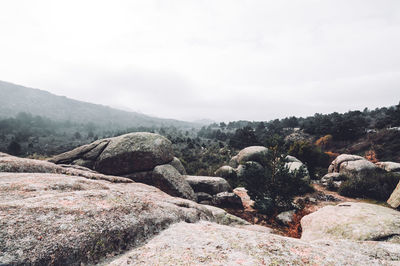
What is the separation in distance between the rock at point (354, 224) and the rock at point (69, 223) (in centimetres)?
635

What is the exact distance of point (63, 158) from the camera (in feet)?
50.0

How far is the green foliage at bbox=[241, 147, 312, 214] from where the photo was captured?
484 inches

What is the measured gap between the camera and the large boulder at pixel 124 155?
14.3 metres

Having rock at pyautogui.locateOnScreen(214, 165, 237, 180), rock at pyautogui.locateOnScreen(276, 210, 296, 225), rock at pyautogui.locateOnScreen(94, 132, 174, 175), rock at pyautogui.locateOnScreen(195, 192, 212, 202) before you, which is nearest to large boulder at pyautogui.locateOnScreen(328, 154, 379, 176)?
rock at pyautogui.locateOnScreen(214, 165, 237, 180)

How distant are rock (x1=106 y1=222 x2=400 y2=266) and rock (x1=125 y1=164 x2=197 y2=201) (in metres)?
9.28

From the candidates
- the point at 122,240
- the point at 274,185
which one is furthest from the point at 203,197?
the point at 122,240

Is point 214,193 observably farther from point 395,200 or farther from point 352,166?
point 352,166

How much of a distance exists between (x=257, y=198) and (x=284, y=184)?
2221 millimetres

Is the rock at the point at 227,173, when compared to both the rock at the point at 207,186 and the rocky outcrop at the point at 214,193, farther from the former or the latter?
the rock at the point at 207,186

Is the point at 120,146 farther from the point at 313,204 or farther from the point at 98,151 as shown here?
the point at 313,204

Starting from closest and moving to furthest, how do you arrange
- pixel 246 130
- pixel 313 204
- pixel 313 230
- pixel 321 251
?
pixel 321 251
pixel 313 230
pixel 313 204
pixel 246 130

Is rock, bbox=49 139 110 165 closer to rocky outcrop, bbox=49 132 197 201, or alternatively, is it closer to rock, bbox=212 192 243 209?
rocky outcrop, bbox=49 132 197 201

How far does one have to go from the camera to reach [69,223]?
3184mm

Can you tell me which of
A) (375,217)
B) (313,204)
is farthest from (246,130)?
(375,217)
